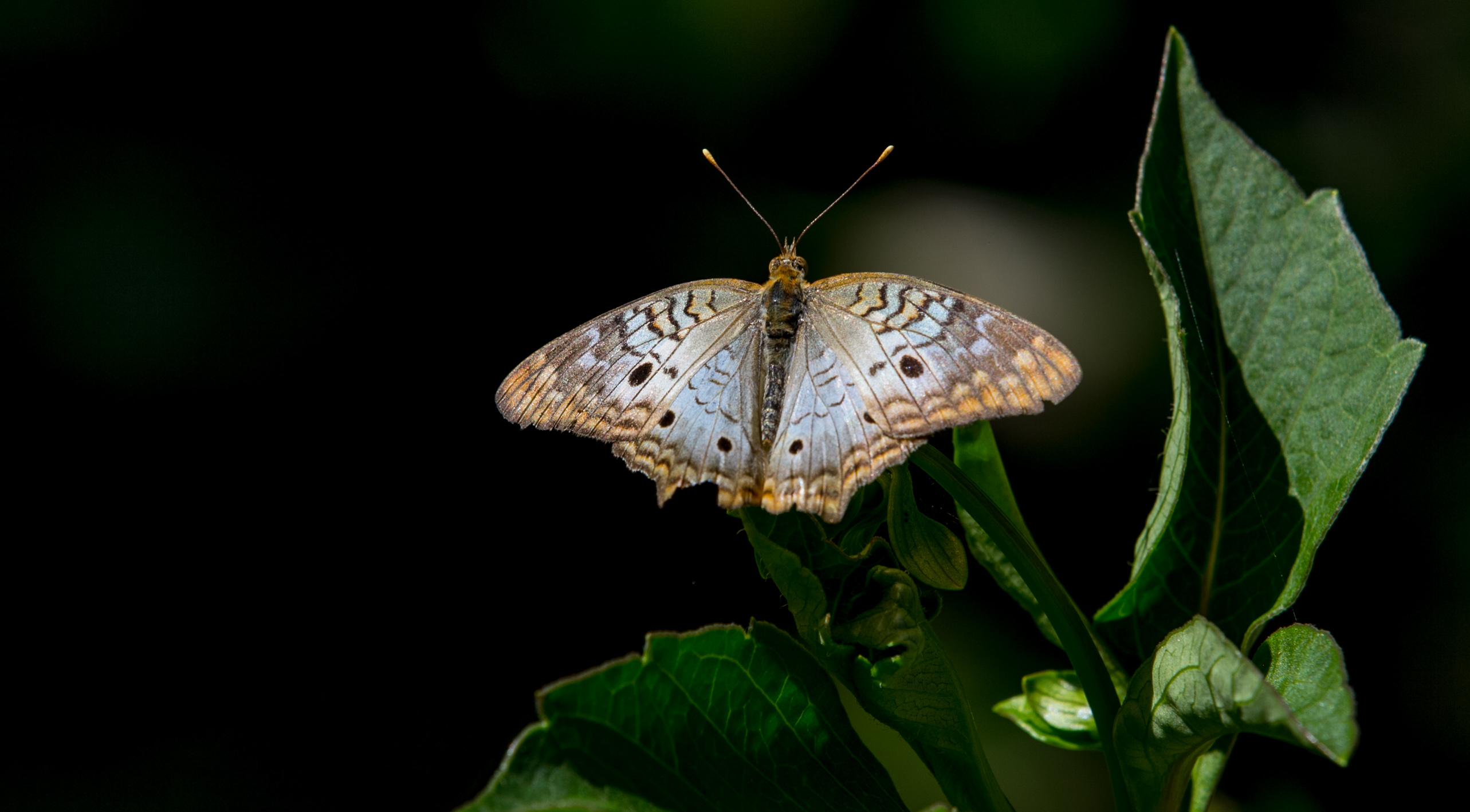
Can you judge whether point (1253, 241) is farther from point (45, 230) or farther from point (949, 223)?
point (45, 230)

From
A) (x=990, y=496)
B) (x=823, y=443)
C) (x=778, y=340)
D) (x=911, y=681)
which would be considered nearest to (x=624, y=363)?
(x=778, y=340)

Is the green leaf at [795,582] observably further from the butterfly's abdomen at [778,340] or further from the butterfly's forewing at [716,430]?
the butterfly's abdomen at [778,340]

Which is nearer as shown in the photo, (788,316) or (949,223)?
(788,316)

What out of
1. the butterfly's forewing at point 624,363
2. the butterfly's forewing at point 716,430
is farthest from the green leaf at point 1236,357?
the butterfly's forewing at point 624,363

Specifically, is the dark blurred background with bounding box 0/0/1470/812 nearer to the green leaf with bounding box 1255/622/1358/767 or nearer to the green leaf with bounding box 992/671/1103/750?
the green leaf with bounding box 992/671/1103/750

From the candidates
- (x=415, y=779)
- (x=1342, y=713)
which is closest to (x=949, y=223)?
(x=415, y=779)

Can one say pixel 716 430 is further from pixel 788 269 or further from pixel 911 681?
pixel 911 681

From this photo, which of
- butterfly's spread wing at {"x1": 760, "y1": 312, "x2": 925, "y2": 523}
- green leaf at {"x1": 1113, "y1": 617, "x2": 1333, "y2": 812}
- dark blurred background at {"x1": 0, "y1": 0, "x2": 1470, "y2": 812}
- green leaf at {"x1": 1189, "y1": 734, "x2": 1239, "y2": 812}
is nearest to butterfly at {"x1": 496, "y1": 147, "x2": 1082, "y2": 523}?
butterfly's spread wing at {"x1": 760, "y1": 312, "x2": 925, "y2": 523}
